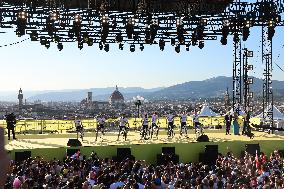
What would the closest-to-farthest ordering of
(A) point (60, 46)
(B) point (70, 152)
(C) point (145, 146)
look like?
1. (B) point (70, 152)
2. (C) point (145, 146)
3. (A) point (60, 46)

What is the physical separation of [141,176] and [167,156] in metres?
8.99

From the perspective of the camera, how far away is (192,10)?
28.3 metres

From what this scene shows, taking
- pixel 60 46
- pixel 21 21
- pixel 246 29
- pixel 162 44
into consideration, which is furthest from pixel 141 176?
pixel 60 46

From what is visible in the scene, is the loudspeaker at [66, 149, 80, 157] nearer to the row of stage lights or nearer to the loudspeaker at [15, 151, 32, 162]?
the loudspeaker at [15, 151, 32, 162]

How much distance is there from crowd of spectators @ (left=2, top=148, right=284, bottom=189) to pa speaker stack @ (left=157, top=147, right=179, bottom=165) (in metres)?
3.96

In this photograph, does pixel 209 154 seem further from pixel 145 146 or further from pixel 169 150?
pixel 145 146

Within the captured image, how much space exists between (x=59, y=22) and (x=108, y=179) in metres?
13.3

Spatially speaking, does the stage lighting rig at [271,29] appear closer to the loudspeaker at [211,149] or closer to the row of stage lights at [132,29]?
the row of stage lights at [132,29]

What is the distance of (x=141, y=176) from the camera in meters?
15.3

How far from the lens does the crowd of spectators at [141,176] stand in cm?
1277

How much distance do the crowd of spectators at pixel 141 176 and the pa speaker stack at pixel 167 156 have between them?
13.0ft

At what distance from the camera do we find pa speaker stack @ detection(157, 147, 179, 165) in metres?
24.1

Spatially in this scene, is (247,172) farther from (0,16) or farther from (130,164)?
(0,16)

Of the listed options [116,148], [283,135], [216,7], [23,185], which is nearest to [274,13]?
[216,7]
